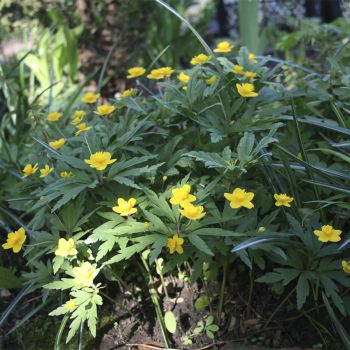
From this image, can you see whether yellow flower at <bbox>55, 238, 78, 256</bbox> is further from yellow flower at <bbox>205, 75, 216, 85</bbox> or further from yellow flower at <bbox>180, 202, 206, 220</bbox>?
yellow flower at <bbox>205, 75, 216, 85</bbox>

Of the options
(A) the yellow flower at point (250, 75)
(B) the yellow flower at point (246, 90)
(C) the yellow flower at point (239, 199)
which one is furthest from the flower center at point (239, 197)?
(A) the yellow flower at point (250, 75)

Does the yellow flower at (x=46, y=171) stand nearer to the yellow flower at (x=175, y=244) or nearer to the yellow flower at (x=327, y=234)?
the yellow flower at (x=175, y=244)

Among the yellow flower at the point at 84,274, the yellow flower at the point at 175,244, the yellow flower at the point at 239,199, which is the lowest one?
the yellow flower at the point at 84,274

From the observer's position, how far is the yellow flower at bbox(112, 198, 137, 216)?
1.40m

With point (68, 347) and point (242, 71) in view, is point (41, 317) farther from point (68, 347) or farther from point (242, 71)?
point (242, 71)

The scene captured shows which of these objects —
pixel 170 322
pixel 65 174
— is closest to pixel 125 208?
pixel 65 174

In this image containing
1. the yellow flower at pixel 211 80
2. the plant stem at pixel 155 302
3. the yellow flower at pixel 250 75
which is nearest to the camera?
the plant stem at pixel 155 302

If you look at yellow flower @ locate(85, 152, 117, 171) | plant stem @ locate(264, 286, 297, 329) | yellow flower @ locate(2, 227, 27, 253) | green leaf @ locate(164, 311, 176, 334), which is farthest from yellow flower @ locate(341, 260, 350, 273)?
yellow flower @ locate(2, 227, 27, 253)

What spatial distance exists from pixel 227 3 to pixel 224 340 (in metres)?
4.61

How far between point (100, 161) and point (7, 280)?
607 mm

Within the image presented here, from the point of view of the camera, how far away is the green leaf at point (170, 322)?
1.58 meters

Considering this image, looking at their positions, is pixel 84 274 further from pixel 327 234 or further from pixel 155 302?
pixel 327 234

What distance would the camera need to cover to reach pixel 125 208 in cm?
140

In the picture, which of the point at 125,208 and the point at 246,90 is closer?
the point at 125,208
